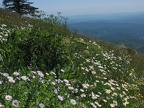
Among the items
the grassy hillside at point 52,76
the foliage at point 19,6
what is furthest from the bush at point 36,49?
the foliage at point 19,6

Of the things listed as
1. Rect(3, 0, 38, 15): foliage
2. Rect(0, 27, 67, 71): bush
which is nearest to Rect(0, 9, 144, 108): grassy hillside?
Rect(0, 27, 67, 71): bush

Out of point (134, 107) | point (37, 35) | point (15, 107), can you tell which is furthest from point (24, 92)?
point (134, 107)

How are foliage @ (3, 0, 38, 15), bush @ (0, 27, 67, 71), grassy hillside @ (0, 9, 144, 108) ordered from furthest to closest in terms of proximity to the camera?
foliage @ (3, 0, 38, 15) → bush @ (0, 27, 67, 71) → grassy hillside @ (0, 9, 144, 108)

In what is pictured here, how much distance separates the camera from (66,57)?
7758mm

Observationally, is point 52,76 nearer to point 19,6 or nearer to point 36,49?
point 36,49

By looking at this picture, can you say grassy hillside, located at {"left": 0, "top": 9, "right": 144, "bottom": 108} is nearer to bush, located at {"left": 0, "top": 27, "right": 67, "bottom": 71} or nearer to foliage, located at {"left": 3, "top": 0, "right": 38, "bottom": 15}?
bush, located at {"left": 0, "top": 27, "right": 67, "bottom": 71}

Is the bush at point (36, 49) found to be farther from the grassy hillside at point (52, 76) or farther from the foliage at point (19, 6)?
the foliage at point (19, 6)

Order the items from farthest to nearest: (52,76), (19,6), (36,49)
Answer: (19,6) → (36,49) → (52,76)

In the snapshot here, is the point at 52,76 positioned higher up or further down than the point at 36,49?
further down

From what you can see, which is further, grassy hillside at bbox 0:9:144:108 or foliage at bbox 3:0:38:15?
foliage at bbox 3:0:38:15

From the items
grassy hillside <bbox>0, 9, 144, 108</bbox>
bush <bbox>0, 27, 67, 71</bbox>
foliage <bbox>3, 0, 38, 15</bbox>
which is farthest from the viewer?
foliage <bbox>3, 0, 38, 15</bbox>

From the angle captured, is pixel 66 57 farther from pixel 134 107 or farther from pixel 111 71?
pixel 111 71

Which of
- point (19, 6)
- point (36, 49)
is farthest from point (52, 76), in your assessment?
point (19, 6)

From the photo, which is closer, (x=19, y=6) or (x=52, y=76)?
Answer: (x=52, y=76)
